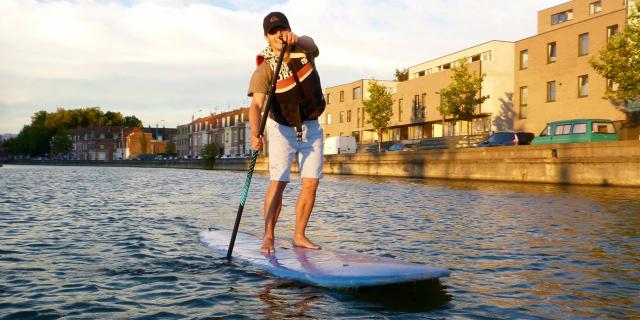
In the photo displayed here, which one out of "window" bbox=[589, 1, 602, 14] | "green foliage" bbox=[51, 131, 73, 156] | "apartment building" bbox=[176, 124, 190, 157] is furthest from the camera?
"green foliage" bbox=[51, 131, 73, 156]

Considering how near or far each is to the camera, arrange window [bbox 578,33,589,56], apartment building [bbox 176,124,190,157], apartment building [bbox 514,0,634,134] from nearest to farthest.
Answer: apartment building [bbox 514,0,634,134], window [bbox 578,33,589,56], apartment building [bbox 176,124,190,157]

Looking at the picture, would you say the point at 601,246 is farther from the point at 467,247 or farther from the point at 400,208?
the point at 400,208

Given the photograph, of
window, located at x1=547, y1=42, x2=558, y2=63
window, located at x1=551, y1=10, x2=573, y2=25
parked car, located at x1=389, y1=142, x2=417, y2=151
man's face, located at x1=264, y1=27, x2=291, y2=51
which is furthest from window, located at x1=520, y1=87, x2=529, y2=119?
man's face, located at x1=264, y1=27, x2=291, y2=51

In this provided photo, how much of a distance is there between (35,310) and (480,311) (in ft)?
12.1

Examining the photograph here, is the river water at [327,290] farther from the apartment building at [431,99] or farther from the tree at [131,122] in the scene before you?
the tree at [131,122]

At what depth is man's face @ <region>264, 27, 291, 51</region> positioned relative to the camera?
6.37 meters

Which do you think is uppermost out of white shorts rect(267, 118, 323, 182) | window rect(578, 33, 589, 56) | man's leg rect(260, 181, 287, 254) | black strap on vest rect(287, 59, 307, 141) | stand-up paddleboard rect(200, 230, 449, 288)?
window rect(578, 33, 589, 56)

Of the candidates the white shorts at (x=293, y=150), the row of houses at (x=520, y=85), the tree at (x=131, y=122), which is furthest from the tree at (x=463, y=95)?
the tree at (x=131, y=122)

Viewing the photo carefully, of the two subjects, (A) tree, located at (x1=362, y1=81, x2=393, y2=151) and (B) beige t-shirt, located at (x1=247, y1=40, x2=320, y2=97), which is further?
(A) tree, located at (x1=362, y1=81, x2=393, y2=151)

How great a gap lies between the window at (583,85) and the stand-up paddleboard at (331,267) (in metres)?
38.5

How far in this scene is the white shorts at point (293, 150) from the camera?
670cm

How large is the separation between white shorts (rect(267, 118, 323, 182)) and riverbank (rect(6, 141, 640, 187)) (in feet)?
75.7

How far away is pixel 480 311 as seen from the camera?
4.58 m

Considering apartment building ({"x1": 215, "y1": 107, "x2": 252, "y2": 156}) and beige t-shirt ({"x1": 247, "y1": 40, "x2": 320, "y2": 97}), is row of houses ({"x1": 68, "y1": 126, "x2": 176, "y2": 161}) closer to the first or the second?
apartment building ({"x1": 215, "y1": 107, "x2": 252, "y2": 156})
